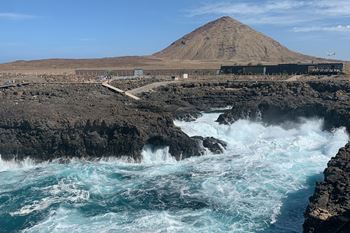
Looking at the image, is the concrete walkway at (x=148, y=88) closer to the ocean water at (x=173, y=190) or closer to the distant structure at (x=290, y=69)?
the distant structure at (x=290, y=69)

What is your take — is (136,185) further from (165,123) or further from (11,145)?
(11,145)

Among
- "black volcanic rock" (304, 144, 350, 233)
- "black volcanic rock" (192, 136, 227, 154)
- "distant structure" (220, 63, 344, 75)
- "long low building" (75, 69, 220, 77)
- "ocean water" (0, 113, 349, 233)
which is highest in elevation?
"distant structure" (220, 63, 344, 75)

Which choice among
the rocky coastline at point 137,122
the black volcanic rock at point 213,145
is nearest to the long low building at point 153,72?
the rocky coastline at point 137,122

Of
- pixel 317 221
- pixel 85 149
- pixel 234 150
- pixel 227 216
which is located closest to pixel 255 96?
pixel 234 150

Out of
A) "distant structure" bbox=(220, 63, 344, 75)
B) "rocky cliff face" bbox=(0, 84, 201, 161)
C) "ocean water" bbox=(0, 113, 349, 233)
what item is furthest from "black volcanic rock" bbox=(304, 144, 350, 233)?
"distant structure" bbox=(220, 63, 344, 75)

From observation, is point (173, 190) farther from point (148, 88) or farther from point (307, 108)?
point (148, 88)

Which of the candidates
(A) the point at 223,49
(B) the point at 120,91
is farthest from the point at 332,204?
(A) the point at 223,49

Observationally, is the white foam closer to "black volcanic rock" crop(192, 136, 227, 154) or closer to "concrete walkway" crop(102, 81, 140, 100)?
"black volcanic rock" crop(192, 136, 227, 154)
